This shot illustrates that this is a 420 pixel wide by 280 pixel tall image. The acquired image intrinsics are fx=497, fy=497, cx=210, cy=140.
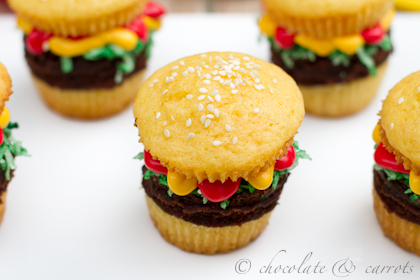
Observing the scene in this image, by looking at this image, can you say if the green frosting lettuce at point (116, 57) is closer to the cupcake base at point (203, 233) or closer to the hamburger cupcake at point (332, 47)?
the hamburger cupcake at point (332, 47)

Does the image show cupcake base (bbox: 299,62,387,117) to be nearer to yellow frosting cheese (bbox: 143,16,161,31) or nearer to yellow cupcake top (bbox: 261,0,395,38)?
yellow cupcake top (bbox: 261,0,395,38)

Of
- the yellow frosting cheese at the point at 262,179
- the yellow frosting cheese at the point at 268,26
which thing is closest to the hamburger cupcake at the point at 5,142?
the yellow frosting cheese at the point at 262,179

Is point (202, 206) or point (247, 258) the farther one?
point (247, 258)

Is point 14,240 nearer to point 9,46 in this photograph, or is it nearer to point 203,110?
point 203,110

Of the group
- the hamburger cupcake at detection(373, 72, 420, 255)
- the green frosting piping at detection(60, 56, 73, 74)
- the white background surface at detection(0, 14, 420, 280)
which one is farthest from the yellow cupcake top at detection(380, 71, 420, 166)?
the green frosting piping at detection(60, 56, 73, 74)

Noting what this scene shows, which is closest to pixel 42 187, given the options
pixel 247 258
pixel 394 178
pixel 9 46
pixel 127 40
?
pixel 127 40

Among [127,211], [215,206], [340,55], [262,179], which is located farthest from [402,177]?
[127,211]
